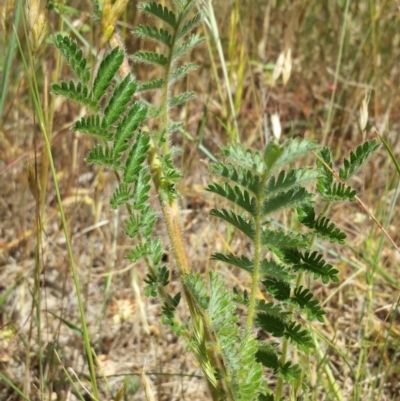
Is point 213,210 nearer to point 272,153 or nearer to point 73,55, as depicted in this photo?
point 272,153

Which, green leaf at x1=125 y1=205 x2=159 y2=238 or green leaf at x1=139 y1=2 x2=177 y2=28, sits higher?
green leaf at x1=139 y1=2 x2=177 y2=28

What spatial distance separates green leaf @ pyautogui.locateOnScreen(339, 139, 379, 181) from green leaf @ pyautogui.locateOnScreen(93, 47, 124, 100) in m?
0.32

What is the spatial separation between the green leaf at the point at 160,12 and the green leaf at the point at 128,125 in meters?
0.11

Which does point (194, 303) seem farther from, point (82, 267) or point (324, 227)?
point (82, 267)

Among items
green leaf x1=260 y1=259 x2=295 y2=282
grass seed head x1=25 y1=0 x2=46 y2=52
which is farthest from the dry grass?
green leaf x1=260 y1=259 x2=295 y2=282

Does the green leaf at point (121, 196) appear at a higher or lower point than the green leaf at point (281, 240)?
higher

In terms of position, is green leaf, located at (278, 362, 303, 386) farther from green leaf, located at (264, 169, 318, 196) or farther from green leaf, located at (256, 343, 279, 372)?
green leaf, located at (264, 169, 318, 196)

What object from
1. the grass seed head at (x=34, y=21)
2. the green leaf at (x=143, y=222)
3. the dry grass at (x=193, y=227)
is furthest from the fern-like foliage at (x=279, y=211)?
the grass seed head at (x=34, y=21)

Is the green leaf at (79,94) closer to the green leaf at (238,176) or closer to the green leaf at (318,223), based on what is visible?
the green leaf at (238,176)

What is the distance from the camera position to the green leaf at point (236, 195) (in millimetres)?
784

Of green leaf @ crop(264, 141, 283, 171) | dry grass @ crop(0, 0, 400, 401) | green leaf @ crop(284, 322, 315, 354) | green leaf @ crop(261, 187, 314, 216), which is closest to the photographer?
green leaf @ crop(264, 141, 283, 171)

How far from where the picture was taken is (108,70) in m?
0.82

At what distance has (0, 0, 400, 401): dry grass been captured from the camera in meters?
1.40

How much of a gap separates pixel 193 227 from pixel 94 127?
1.13 m
